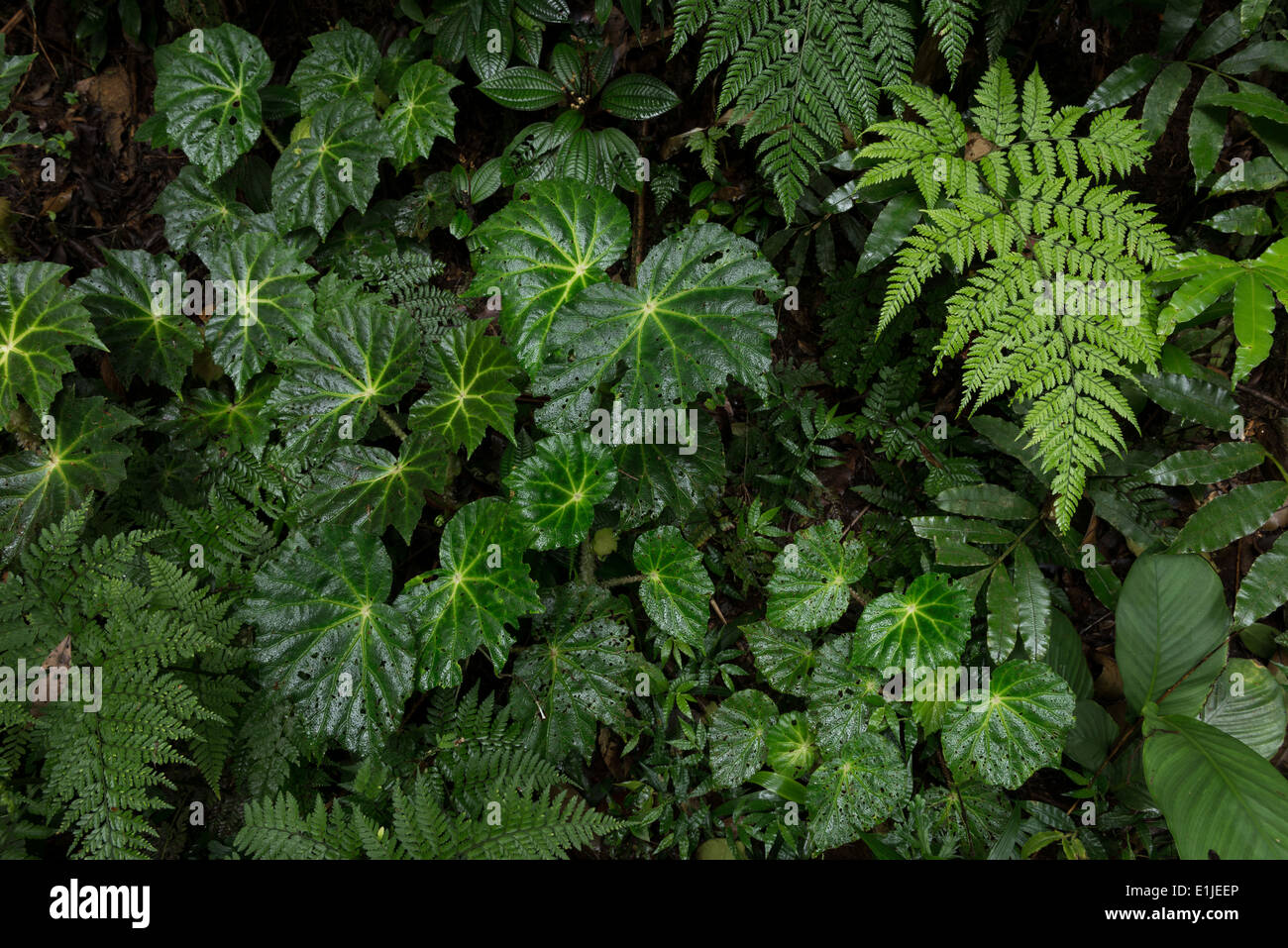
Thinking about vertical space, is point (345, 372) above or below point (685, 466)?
above

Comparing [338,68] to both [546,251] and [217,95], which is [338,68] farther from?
[546,251]

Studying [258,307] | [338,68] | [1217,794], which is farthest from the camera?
[338,68]

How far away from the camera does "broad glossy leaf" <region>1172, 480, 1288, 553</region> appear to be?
2.51 m

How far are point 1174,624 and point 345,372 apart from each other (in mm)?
3019

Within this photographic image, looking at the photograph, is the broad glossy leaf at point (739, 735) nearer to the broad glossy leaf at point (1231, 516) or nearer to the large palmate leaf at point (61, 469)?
the broad glossy leaf at point (1231, 516)

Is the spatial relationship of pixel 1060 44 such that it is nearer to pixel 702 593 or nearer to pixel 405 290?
pixel 702 593

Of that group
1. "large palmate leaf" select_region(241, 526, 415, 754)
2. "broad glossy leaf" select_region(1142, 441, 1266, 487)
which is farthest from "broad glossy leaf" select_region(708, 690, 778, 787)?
"broad glossy leaf" select_region(1142, 441, 1266, 487)

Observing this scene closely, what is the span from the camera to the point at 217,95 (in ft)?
10.3

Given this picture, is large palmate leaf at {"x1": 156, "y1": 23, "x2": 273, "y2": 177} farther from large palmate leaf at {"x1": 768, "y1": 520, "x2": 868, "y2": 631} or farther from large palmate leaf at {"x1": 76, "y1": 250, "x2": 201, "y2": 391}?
large palmate leaf at {"x1": 768, "y1": 520, "x2": 868, "y2": 631}

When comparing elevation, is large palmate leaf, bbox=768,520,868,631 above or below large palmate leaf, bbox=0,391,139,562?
below

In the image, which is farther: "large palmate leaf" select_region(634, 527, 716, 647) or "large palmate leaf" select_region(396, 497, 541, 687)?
"large palmate leaf" select_region(634, 527, 716, 647)

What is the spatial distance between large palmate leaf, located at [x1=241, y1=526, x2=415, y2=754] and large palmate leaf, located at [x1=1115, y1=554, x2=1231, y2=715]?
2475 mm

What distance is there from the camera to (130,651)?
250 cm

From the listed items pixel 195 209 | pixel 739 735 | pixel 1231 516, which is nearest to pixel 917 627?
pixel 739 735
